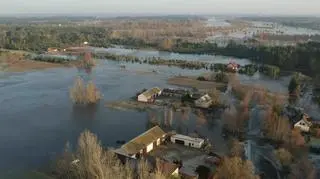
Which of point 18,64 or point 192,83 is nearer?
point 192,83

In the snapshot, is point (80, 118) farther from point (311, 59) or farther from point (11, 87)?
point (311, 59)

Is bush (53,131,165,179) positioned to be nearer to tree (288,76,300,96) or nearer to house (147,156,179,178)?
house (147,156,179,178)

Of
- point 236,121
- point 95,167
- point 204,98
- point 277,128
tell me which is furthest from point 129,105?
point 95,167

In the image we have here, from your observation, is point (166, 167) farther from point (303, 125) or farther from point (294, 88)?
point (294, 88)

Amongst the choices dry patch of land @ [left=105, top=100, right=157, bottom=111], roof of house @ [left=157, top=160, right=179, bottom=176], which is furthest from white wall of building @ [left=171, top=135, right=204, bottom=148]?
dry patch of land @ [left=105, top=100, right=157, bottom=111]

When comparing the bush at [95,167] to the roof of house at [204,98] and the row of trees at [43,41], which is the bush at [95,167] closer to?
the roof of house at [204,98]

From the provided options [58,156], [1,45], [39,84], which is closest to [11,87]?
[39,84]
